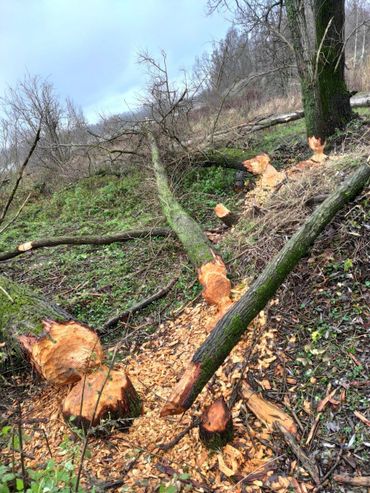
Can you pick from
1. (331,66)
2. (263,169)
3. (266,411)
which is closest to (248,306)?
(266,411)

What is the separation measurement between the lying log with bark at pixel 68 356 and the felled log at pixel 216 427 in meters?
0.63

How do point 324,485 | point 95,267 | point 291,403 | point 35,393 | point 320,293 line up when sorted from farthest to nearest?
point 95,267
point 35,393
point 320,293
point 291,403
point 324,485

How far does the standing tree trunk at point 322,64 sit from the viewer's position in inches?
242

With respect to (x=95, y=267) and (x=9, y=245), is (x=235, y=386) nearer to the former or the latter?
(x=95, y=267)

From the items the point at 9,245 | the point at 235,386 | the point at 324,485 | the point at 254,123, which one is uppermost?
the point at 254,123

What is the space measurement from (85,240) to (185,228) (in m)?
1.87

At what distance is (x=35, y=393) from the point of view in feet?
10.9

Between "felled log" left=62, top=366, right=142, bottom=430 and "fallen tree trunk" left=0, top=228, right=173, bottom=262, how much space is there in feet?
9.43

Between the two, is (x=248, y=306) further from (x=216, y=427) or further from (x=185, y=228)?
(x=185, y=228)

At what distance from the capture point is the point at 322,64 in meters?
6.28

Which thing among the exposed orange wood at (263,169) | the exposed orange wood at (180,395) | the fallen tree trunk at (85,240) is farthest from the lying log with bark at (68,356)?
the exposed orange wood at (263,169)

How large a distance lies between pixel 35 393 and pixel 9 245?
16.8 feet

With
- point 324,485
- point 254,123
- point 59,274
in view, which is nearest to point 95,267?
point 59,274

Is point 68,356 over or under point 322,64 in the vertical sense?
under
